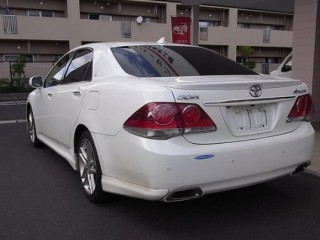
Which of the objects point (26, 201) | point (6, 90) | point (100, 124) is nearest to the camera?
point (100, 124)

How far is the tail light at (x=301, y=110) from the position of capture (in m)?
3.42

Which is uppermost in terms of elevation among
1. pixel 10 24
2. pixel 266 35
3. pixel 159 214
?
pixel 10 24

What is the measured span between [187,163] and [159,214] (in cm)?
85

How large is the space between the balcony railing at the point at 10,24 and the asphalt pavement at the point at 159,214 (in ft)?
74.7

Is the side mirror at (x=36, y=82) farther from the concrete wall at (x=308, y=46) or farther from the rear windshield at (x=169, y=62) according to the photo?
the concrete wall at (x=308, y=46)

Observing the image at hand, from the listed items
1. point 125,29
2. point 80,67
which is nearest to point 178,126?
point 80,67

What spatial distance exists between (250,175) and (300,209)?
831mm

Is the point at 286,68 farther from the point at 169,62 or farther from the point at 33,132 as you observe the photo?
the point at 169,62

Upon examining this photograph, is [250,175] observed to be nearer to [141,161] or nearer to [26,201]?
[141,161]

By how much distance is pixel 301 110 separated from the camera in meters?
3.50

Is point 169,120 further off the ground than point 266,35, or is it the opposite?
point 266,35

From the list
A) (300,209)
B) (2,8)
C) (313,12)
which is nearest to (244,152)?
(300,209)

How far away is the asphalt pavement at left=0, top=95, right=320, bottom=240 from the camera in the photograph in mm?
3127

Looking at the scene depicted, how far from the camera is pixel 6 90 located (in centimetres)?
1945
